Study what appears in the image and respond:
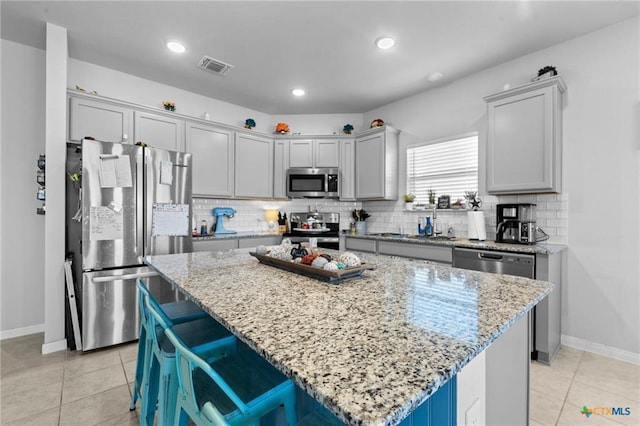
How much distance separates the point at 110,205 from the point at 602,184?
171 inches

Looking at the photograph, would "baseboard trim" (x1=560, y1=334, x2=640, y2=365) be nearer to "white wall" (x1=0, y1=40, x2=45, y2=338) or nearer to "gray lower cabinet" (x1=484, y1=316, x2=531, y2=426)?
"gray lower cabinet" (x1=484, y1=316, x2=531, y2=426)

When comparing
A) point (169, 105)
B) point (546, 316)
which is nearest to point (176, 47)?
point (169, 105)

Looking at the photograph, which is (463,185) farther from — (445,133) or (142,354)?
(142,354)

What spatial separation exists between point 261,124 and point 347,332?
4.50 meters

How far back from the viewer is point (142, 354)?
1661mm

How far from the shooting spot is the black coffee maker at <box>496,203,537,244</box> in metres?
2.75

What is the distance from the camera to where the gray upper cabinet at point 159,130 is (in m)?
3.32

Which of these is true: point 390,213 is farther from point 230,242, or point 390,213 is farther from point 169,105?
point 169,105

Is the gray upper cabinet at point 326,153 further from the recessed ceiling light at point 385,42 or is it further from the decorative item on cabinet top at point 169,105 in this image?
the decorative item on cabinet top at point 169,105

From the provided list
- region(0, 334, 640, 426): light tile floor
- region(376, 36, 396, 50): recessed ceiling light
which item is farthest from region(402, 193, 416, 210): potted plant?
region(0, 334, 640, 426): light tile floor

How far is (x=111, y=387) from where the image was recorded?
203 cm

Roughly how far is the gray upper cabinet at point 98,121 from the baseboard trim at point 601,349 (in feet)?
16.0

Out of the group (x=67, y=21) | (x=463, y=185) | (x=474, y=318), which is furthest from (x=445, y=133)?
(x=67, y=21)

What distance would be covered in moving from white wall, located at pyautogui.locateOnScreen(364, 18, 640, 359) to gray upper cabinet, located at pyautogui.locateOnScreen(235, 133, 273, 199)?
11.1 ft
